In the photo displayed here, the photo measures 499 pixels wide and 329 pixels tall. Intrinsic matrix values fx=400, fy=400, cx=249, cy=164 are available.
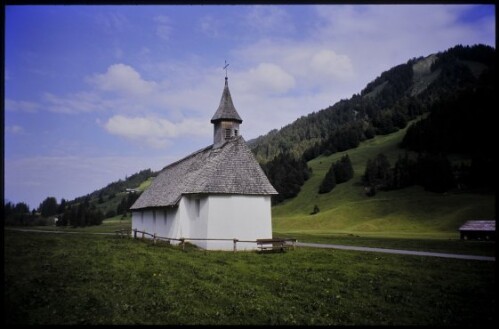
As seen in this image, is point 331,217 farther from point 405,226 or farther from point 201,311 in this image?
point 201,311

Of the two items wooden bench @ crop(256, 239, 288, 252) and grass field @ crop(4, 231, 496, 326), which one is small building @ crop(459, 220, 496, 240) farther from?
wooden bench @ crop(256, 239, 288, 252)

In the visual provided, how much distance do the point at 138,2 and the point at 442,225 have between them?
66522mm

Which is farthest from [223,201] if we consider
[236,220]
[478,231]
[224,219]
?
[478,231]

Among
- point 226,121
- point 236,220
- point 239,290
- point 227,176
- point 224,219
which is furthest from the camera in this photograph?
point 226,121

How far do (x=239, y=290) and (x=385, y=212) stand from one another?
6777cm

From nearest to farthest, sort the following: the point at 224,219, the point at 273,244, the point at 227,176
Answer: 1. the point at 273,244
2. the point at 224,219
3. the point at 227,176

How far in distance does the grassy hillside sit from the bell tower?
2823 centimetres

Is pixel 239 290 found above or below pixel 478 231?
above

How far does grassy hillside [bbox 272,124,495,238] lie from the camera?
210 ft

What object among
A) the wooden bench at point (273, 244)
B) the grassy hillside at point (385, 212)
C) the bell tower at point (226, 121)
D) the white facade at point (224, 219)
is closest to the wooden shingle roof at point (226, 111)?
the bell tower at point (226, 121)

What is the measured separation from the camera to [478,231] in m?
39.5

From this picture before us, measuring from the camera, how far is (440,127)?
112062 mm

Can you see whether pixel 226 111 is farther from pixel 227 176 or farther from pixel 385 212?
pixel 385 212

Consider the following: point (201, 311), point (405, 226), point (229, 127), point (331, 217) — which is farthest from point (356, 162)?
point (201, 311)
